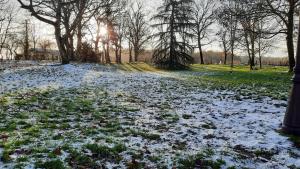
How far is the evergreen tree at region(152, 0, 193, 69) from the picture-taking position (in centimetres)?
3897

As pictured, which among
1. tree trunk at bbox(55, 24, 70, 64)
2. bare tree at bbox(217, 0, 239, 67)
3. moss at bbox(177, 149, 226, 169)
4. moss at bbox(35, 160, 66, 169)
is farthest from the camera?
tree trunk at bbox(55, 24, 70, 64)

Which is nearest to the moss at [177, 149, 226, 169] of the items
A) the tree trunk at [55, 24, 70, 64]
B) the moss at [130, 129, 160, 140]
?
the moss at [130, 129, 160, 140]

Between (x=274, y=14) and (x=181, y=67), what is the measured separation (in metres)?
14.7

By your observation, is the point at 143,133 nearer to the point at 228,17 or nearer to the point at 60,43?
the point at 228,17

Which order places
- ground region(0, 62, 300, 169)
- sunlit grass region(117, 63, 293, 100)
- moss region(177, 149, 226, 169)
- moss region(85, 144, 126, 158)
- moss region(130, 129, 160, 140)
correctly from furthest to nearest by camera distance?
sunlit grass region(117, 63, 293, 100), moss region(130, 129, 160, 140), moss region(85, 144, 126, 158), ground region(0, 62, 300, 169), moss region(177, 149, 226, 169)

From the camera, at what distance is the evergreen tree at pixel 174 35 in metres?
39.0

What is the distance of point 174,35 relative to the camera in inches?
1556

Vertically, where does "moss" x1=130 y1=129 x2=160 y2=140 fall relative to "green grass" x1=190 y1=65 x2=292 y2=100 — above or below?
below

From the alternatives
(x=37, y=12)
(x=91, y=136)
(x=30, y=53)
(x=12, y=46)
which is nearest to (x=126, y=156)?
(x=91, y=136)

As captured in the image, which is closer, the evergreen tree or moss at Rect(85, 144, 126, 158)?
moss at Rect(85, 144, 126, 158)

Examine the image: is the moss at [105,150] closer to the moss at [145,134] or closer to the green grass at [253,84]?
the moss at [145,134]

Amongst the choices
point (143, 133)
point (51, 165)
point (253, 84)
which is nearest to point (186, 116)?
point (143, 133)

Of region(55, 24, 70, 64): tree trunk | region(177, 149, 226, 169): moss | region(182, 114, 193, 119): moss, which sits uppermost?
region(55, 24, 70, 64): tree trunk

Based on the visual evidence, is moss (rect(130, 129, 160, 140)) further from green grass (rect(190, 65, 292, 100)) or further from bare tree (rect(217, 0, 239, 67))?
bare tree (rect(217, 0, 239, 67))
